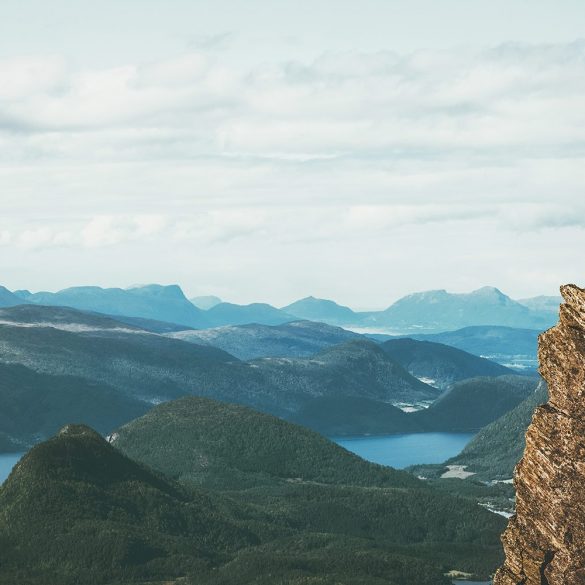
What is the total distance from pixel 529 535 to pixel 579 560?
4.05 metres

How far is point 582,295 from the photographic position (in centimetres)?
8112

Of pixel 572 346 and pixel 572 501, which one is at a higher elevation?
pixel 572 346

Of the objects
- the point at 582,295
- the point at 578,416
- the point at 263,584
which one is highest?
the point at 582,295

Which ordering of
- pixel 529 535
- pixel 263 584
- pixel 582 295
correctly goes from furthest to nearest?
1. pixel 263 584
2. pixel 529 535
3. pixel 582 295

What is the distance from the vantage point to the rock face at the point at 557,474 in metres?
83.4

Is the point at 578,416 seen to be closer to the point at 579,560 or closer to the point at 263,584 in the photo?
the point at 579,560

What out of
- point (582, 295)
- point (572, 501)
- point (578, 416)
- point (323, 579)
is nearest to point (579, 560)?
point (572, 501)

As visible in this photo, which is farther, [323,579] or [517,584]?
[323,579]

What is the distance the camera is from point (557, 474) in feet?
276

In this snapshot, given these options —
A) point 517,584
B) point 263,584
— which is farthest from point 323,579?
point 517,584

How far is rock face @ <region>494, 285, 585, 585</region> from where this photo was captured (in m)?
83.4

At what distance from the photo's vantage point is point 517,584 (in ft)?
286

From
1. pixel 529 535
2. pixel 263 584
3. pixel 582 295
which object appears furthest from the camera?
pixel 263 584

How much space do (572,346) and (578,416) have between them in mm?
4749
